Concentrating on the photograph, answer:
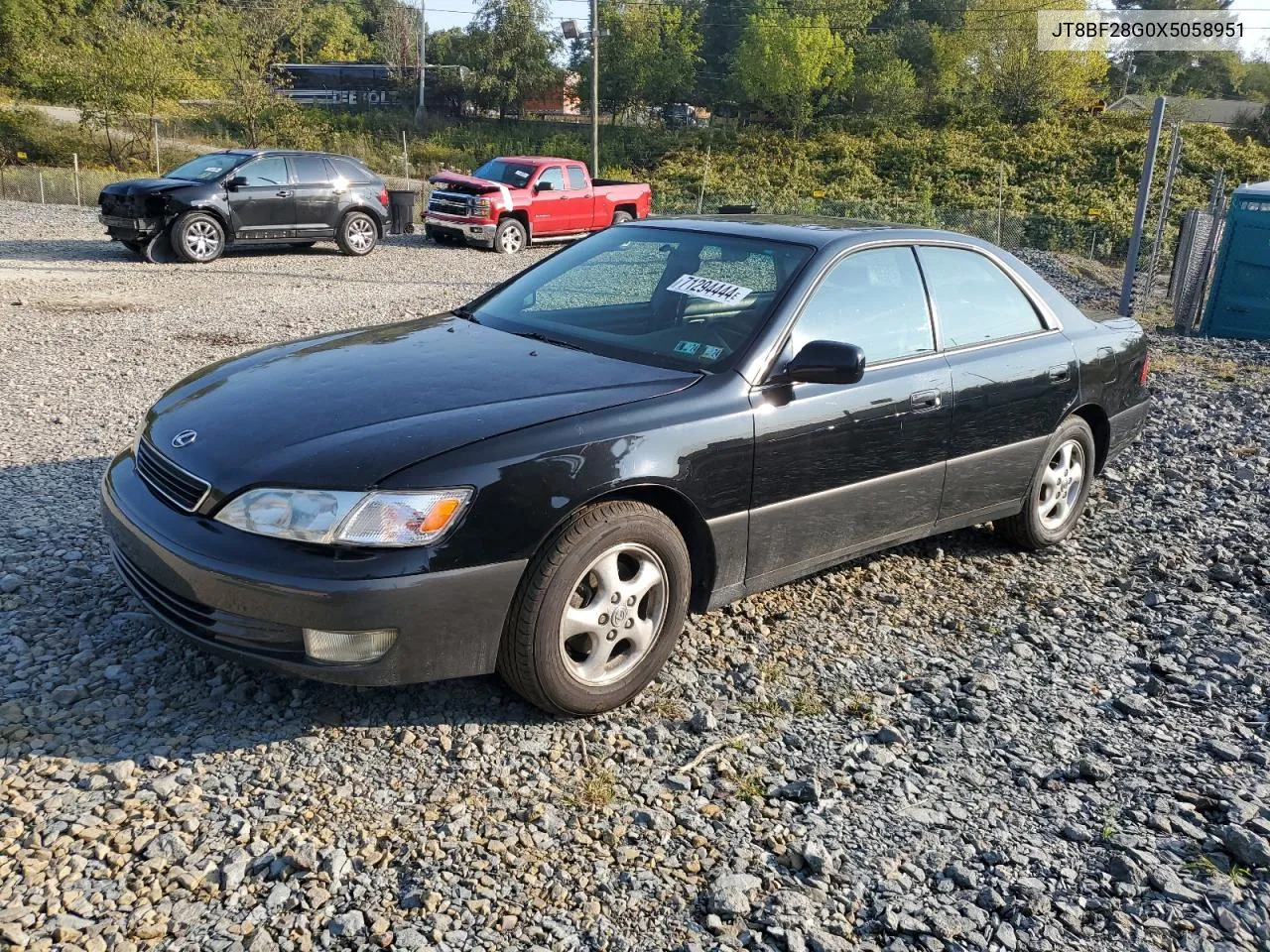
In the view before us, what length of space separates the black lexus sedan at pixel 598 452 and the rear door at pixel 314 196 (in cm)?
1296

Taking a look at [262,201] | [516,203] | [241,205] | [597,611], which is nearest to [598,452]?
[597,611]

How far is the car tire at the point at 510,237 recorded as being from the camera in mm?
19828

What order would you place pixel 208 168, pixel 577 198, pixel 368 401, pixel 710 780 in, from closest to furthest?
pixel 710 780 < pixel 368 401 < pixel 208 168 < pixel 577 198

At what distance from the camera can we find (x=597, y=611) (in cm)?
338

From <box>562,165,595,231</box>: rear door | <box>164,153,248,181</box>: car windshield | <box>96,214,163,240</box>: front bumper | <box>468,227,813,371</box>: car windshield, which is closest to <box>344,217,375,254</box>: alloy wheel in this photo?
<box>164,153,248,181</box>: car windshield

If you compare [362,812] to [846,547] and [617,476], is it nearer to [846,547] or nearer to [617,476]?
[617,476]

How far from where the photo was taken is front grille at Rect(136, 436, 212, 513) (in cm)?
321

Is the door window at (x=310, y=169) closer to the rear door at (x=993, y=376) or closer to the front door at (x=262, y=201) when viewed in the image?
the front door at (x=262, y=201)

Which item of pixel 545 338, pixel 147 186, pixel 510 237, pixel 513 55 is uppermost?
pixel 513 55

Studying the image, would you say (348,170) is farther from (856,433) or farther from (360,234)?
(856,433)

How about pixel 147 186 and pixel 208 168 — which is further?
pixel 208 168

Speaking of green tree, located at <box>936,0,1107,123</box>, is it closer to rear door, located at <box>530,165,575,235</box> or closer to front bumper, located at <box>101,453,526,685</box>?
rear door, located at <box>530,165,575,235</box>

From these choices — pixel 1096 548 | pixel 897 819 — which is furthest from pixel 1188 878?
pixel 1096 548

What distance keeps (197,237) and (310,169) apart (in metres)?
2.26
